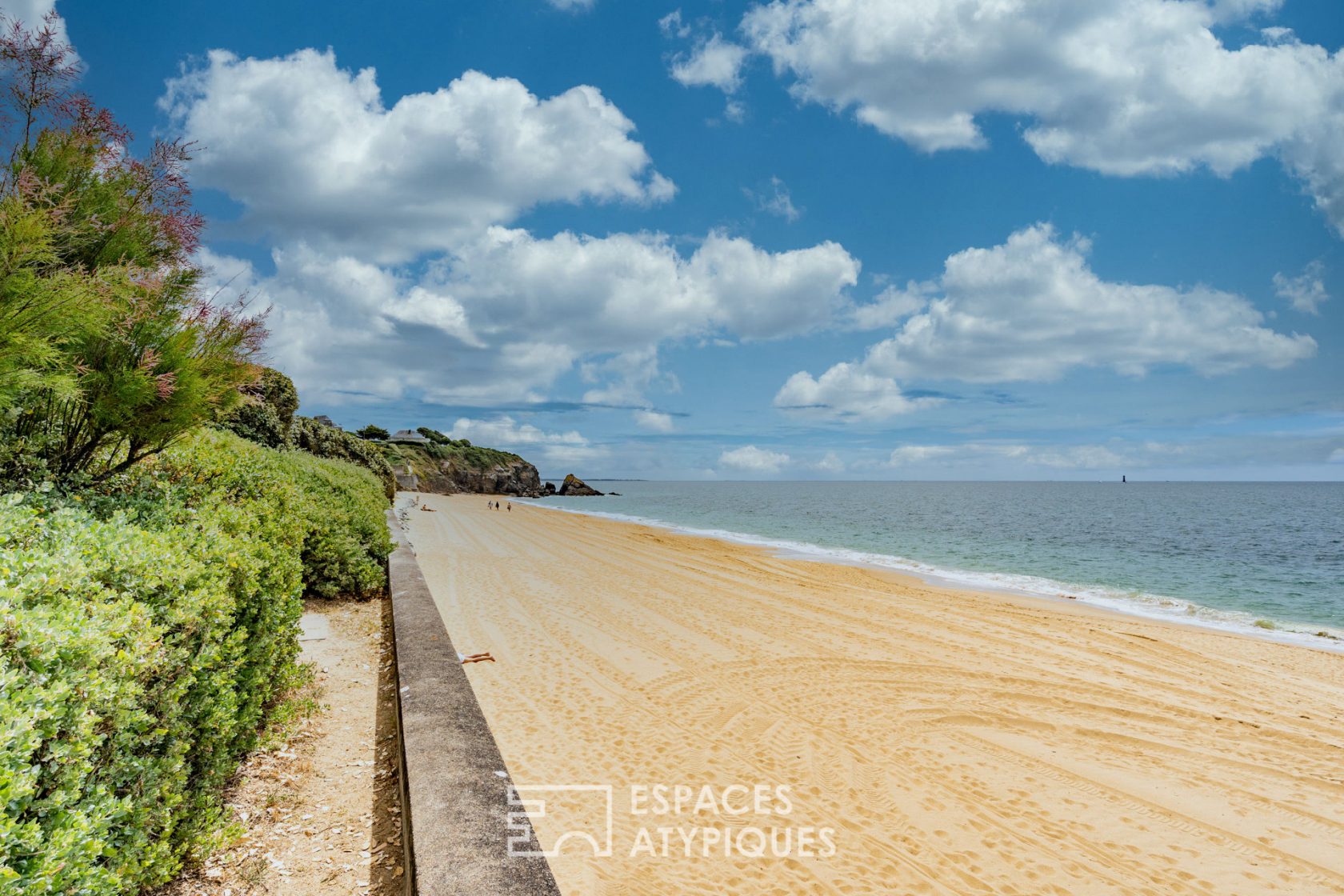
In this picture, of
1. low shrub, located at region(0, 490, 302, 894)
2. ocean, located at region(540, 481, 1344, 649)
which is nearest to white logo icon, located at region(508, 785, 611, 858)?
low shrub, located at region(0, 490, 302, 894)

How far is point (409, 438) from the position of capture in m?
92.9

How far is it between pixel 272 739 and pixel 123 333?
10.4 ft

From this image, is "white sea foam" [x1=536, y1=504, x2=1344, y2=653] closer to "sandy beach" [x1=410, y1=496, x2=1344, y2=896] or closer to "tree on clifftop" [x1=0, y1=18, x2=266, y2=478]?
"sandy beach" [x1=410, y1=496, x2=1344, y2=896]

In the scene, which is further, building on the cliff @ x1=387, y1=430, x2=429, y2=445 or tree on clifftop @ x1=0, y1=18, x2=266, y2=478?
building on the cliff @ x1=387, y1=430, x2=429, y2=445

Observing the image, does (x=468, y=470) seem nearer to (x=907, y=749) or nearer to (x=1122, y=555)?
(x=1122, y=555)

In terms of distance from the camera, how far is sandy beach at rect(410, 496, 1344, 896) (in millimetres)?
4027

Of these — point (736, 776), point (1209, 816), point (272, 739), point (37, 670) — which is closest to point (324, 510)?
point (272, 739)

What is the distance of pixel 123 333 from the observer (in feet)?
15.7

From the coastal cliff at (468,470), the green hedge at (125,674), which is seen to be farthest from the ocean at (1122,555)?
the coastal cliff at (468,470)

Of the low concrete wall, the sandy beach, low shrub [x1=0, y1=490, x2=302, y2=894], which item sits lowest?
the sandy beach

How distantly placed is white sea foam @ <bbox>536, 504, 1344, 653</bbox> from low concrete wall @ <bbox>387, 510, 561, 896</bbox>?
14342mm

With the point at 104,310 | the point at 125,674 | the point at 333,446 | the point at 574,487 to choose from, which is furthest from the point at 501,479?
the point at 125,674

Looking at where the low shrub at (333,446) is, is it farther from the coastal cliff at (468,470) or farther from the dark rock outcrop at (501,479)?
the dark rock outcrop at (501,479)

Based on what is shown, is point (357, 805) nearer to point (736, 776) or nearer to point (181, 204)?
point (736, 776)
